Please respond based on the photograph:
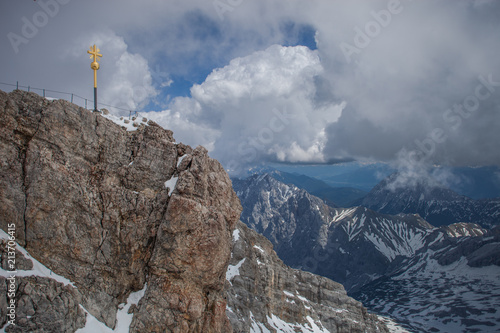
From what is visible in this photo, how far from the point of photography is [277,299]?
105 m

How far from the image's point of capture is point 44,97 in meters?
33.2

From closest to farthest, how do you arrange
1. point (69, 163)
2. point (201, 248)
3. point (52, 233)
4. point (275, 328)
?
point (52, 233), point (69, 163), point (201, 248), point (275, 328)

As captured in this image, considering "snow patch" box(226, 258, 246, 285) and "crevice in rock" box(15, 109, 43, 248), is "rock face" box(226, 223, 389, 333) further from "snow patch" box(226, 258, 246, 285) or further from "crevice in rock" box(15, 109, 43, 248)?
"crevice in rock" box(15, 109, 43, 248)

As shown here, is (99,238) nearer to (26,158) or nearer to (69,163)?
(69,163)

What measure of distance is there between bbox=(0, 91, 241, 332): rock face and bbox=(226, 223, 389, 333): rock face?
133 ft

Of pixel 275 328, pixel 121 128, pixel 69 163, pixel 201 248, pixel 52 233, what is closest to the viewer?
pixel 52 233

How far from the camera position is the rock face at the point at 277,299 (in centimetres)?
8726

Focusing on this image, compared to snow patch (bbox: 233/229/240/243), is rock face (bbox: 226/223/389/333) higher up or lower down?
lower down

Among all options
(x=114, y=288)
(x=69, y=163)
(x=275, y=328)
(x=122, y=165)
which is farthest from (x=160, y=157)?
(x=275, y=328)

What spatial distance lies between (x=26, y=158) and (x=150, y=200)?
13458mm
